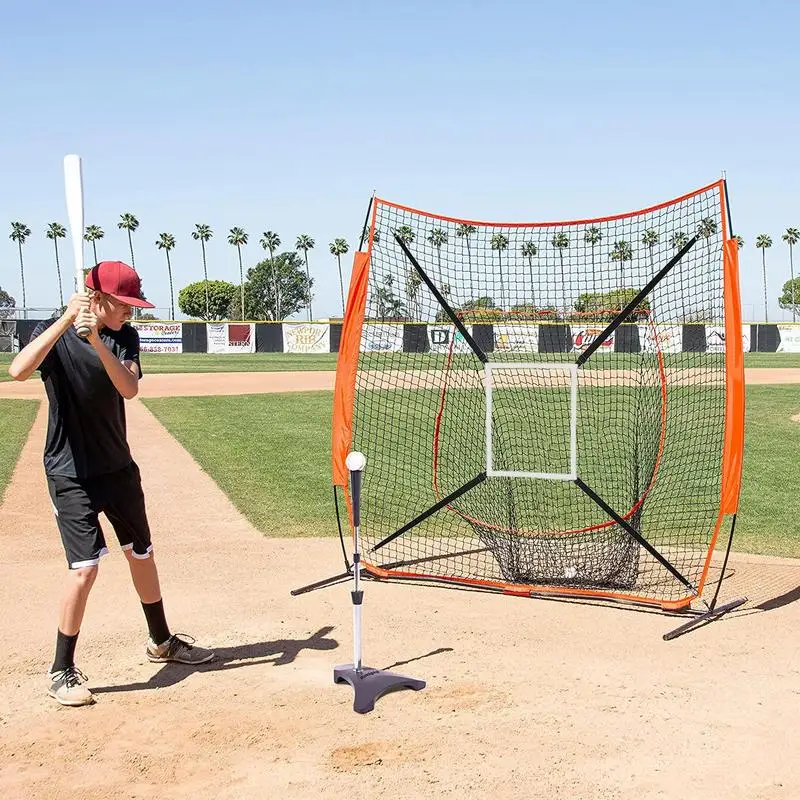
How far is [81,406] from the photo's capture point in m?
4.80

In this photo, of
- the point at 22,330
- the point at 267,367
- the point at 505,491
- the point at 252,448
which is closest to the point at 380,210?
the point at 505,491

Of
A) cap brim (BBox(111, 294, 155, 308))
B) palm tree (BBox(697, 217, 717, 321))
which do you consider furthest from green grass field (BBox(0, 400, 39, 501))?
palm tree (BBox(697, 217, 717, 321))

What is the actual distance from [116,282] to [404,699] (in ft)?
8.32

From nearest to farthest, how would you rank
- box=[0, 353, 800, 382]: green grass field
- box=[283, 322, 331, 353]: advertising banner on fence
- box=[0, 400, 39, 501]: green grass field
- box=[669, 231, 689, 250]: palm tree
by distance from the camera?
1. box=[669, 231, 689, 250]: palm tree
2. box=[0, 400, 39, 501]: green grass field
3. box=[0, 353, 800, 382]: green grass field
4. box=[283, 322, 331, 353]: advertising banner on fence

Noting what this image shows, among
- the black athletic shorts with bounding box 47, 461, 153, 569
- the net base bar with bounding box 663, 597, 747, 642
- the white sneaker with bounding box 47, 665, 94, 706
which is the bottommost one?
Answer: the net base bar with bounding box 663, 597, 747, 642

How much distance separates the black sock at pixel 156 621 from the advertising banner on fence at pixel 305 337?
4895cm

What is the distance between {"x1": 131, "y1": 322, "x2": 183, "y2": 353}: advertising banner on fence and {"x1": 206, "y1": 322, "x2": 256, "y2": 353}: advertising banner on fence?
5.42ft

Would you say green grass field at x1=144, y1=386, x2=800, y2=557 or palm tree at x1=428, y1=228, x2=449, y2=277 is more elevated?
palm tree at x1=428, y1=228, x2=449, y2=277

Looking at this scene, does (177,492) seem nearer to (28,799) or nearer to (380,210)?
(380,210)

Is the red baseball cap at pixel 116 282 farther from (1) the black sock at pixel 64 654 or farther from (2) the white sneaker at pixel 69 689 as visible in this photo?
(2) the white sneaker at pixel 69 689

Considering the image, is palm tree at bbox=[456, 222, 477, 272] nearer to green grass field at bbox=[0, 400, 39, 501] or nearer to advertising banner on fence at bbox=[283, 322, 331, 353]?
green grass field at bbox=[0, 400, 39, 501]

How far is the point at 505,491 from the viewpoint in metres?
8.31

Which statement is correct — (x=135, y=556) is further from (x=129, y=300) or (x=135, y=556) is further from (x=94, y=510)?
(x=129, y=300)

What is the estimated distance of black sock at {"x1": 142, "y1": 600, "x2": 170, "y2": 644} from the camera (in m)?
5.33
